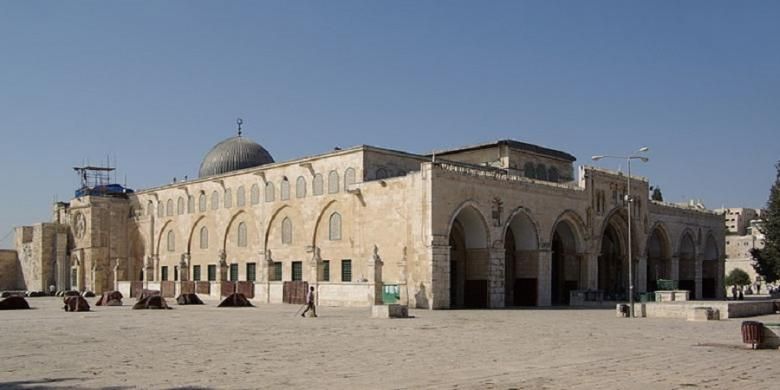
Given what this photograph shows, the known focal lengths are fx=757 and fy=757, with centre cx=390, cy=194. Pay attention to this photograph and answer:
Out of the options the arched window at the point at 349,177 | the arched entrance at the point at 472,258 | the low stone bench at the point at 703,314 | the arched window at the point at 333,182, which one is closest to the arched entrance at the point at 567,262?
the arched entrance at the point at 472,258

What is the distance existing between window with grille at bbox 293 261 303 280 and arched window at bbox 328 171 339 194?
204 inches

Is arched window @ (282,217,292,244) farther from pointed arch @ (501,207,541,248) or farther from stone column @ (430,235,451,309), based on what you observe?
pointed arch @ (501,207,541,248)

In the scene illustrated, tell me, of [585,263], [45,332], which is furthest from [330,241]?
[45,332]

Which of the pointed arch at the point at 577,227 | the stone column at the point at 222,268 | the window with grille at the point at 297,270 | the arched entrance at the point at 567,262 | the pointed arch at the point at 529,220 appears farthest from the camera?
the stone column at the point at 222,268

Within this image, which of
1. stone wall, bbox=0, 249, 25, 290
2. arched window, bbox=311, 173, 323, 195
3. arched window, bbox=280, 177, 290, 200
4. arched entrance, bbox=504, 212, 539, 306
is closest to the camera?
arched entrance, bbox=504, 212, 539, 306

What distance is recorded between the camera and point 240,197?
51125mm

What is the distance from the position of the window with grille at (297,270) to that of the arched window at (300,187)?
4057 mm

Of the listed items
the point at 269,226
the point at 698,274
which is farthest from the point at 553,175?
the point at 269,226

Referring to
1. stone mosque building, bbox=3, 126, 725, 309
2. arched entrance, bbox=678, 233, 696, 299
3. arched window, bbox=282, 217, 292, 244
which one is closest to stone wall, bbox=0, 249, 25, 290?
stone mosque building, bbox=3, 126, 725, 309

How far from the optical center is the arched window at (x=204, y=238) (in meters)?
54.0

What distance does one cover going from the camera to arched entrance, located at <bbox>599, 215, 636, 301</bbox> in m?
51.9

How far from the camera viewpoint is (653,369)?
45.4 feet

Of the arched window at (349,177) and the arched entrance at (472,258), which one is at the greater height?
the arched window at (349,177)

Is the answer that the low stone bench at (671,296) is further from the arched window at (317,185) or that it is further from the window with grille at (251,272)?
the window with grille at (251,272)
